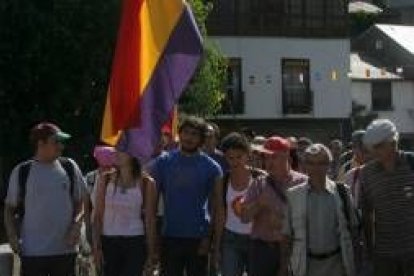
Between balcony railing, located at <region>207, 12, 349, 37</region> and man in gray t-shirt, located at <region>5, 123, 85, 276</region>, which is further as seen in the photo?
balcony railing, located at <region>207, 12, 349, 37</region>

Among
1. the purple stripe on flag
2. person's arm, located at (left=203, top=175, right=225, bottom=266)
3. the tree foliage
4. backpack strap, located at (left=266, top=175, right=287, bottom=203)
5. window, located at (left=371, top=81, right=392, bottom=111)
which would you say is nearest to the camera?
backpack strap, located at (left=266, top=175, right=287, bottom=203)

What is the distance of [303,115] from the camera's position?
44562mm

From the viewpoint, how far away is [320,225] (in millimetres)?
7086

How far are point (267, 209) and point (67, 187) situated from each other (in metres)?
1.49

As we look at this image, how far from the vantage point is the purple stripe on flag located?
8.41 metres

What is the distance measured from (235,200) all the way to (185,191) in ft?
2.41

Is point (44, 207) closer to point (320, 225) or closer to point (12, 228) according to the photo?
point (12, 228)

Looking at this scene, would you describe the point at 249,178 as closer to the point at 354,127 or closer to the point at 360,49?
the point at 354,127

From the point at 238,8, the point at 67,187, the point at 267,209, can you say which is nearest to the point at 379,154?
the point at 267,209

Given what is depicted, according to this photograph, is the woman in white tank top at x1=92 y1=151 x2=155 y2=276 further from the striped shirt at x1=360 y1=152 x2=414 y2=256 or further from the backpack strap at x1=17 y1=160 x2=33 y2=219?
the striped shirt at x1=360 y1=152 x2=414 y2=256

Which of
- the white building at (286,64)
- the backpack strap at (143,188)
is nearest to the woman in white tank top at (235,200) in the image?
the backpack strap at (143,188)

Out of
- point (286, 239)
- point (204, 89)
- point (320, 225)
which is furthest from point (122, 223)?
point (204, 89)

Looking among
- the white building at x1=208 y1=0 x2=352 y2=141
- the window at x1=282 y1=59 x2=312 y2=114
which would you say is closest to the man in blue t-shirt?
the white building at x1=208 y1=0 x2=352 y2=141

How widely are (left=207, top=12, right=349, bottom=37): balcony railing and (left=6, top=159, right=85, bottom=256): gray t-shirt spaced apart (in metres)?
35.1
